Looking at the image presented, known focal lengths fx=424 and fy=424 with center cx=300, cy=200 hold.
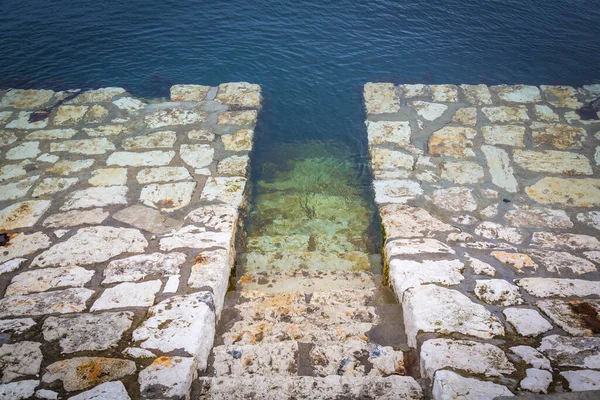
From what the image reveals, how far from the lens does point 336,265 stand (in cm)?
445

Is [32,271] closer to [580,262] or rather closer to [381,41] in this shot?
[580,262]

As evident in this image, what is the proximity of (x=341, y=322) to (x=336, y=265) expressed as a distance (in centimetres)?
115

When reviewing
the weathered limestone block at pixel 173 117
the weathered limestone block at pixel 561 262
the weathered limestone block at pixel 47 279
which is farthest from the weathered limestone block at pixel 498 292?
the weathered limestone block at pixel 173 117

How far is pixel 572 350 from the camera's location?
2.69 metres

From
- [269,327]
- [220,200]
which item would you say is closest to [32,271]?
[220,200]

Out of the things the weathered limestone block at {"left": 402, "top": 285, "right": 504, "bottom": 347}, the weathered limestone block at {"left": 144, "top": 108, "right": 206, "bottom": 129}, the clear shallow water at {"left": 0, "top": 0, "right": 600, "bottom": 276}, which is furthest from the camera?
the clear shallow water at {"left": 0, "top": 0, "right": 600, "bottom": 276}

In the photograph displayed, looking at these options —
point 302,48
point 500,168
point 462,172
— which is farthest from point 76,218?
point 302,48

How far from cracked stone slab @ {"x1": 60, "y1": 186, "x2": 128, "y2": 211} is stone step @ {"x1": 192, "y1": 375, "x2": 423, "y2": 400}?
2566 millimetres

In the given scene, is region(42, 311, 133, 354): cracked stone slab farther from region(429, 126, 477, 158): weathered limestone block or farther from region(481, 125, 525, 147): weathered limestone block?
region(481, 125, 525, 147): weathered limestone block

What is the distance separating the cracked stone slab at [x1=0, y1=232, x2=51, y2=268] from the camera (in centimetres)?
387

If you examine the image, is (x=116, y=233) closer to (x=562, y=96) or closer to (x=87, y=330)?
(x=87, y=330)

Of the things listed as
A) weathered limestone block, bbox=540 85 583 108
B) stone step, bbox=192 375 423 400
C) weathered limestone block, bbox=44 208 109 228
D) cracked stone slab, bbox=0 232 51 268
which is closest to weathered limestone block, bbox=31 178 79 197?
weathered limestone block, bbox=44 208 109 228

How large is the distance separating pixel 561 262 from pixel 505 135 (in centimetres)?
234

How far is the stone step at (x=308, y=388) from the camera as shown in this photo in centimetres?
256
